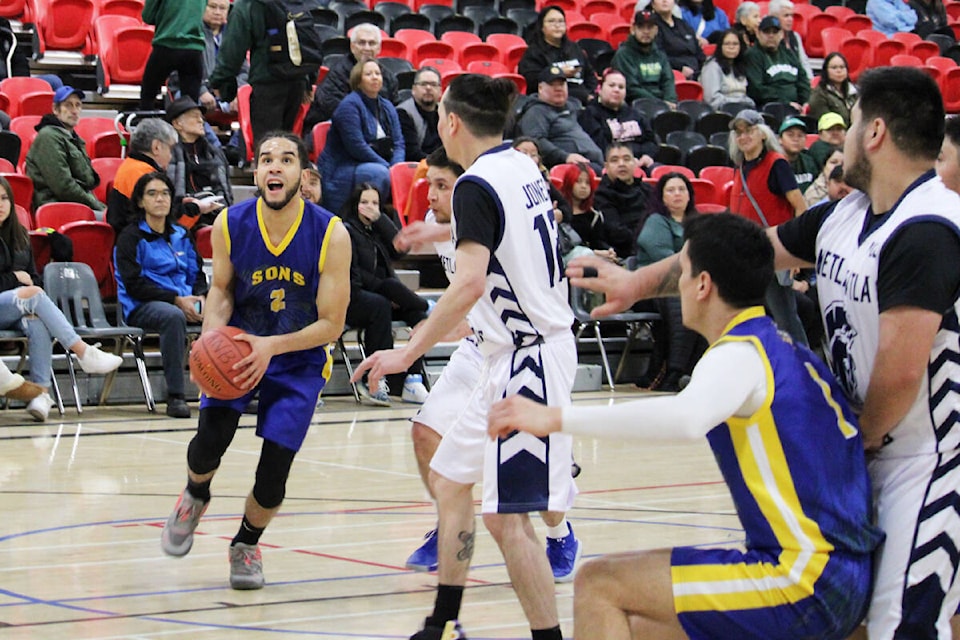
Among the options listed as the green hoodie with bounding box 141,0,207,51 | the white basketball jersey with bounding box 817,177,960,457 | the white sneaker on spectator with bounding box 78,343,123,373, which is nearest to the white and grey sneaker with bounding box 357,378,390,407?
the white sneaker on spectator with bounding box 78,343,123,373

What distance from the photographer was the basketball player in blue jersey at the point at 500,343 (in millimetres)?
4207

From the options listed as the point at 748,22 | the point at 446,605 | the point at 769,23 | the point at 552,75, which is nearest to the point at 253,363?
the point at 446,605

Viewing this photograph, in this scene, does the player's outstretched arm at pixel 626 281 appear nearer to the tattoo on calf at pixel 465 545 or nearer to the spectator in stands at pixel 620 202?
the tattoo on calf at pixel 465 545

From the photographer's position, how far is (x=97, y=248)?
10.4m

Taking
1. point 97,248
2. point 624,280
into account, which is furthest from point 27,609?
point 97,248

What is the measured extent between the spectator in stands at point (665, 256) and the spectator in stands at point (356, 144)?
7.13ft

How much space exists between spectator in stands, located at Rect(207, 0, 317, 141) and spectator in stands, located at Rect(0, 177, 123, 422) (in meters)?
2.26

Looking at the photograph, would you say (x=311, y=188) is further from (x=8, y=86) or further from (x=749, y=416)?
(x=749, y=416)

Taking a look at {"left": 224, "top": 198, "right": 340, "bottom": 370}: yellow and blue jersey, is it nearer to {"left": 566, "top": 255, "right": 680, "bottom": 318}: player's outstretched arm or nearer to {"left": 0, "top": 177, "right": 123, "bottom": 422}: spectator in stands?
{"left": 566, "top": 255, "right": 680, "bottom": 318}: player's outstretched arm

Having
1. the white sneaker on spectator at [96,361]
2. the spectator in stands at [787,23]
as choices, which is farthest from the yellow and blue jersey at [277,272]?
the spectator in stands at [787,23]

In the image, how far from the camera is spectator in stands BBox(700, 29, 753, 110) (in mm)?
15492

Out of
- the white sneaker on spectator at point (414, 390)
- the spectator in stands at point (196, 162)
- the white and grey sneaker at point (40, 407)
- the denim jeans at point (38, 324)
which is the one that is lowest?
the white sneaker on spectator at point (414, 390)

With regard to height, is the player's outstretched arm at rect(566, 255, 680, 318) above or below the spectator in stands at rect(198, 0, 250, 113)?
above

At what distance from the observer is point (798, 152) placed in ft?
41.8
